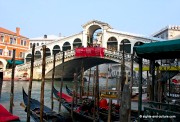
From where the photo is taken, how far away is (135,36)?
24.2 metres

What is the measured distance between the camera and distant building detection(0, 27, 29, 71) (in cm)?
2939

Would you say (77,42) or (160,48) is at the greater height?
(77,42)

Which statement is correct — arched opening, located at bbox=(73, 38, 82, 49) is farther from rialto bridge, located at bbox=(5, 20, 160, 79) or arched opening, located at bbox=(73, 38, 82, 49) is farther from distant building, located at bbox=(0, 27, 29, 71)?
distant building, located at bbox=(0, 27, 29, 71)

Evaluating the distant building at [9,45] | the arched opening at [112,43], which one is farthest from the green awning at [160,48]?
the distant building at [9,45]

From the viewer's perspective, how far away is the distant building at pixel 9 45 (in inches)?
1157

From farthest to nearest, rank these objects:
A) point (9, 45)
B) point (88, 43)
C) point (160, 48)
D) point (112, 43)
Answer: point (9, 45) → point (88, 43) → point (112, 43) → point (160, 48)

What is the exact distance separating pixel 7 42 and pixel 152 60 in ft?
90.4

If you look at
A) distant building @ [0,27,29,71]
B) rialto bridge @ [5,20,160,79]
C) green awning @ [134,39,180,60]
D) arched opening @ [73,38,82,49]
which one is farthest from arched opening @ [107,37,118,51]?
green awning @ [134,39,180,60]

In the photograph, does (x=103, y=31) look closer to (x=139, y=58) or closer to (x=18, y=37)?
(x=18, y=37)

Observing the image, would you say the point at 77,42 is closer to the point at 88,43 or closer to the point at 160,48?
the point at 88,43

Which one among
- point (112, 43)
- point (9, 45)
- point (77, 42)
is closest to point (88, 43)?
point (77, 42)

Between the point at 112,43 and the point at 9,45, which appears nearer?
the point at 112,43

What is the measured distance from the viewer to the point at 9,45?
3044 centimetres

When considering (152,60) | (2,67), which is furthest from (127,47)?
(152,60)
